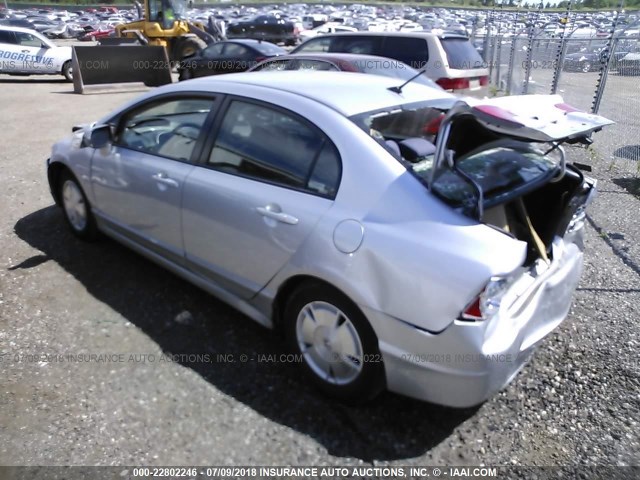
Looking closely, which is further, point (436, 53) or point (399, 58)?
point (399, 58)

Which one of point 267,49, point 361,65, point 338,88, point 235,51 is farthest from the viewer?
point 235,51

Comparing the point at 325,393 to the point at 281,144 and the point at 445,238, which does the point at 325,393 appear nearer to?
the point at 445,238

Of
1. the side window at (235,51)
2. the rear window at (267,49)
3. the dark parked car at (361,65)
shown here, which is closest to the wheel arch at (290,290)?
the dark parked car at (361,65)

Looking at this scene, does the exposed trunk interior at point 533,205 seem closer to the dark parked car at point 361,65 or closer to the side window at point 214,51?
the dark parked car at point 361,65

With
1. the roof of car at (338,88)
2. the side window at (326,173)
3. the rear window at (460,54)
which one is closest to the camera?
the side window at (326,173)

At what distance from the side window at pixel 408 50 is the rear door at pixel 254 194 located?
6.71m

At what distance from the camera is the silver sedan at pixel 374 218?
7.24ft

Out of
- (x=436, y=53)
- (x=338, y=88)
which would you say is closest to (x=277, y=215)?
(x=338, y=88)

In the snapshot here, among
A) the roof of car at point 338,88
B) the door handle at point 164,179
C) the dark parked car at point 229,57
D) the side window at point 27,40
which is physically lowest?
the dark parked car at point 229,57

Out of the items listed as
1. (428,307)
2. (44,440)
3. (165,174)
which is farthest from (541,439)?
(165,174)

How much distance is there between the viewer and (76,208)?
4410 mm

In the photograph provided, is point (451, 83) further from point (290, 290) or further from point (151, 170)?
point (290, 290)

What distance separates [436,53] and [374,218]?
737 centimetres

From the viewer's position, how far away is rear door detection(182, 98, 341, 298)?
2627 millimetres
